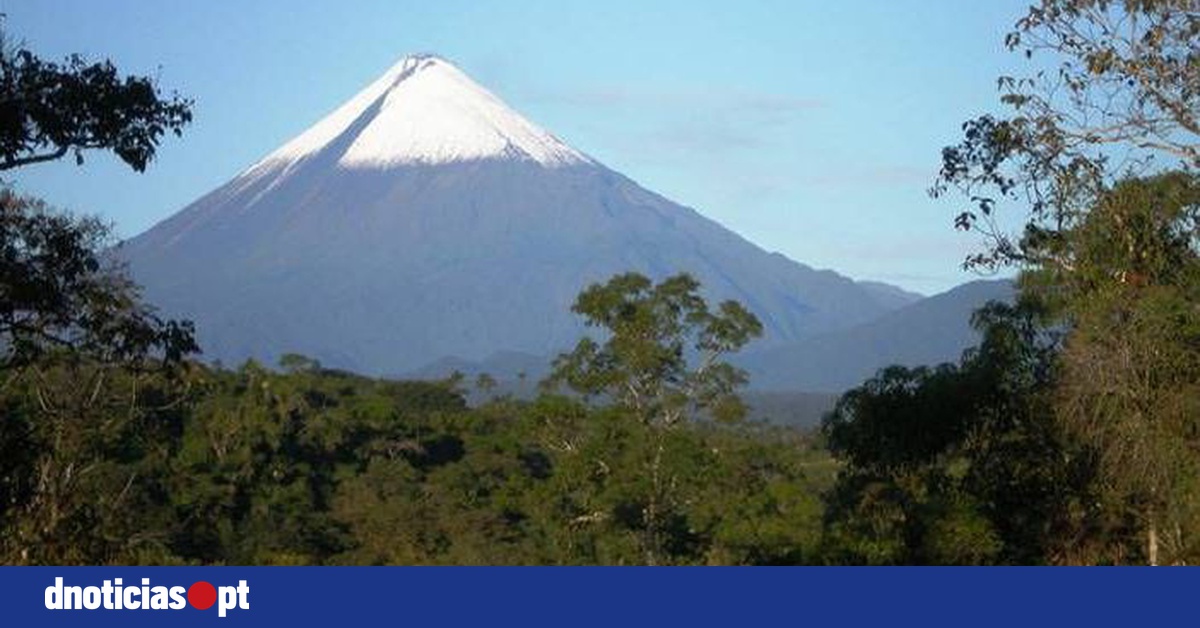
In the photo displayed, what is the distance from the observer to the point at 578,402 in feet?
77.2

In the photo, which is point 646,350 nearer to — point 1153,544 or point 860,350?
point 1153,544

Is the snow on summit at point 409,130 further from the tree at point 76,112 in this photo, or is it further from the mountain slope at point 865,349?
the tree at point 76,112

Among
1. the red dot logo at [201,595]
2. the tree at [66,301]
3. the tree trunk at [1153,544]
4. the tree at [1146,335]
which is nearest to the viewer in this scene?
the red dot logo at [201,595]

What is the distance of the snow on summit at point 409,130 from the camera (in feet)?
572

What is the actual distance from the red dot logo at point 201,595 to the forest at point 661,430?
2.74 meters

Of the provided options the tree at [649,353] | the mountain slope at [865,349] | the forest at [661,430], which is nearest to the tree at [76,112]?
the forest at [661,430]

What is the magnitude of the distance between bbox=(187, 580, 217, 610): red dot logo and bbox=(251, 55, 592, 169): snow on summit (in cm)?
16655

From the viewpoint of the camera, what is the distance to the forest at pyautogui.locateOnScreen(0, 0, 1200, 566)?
383 inches

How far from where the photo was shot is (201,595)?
22.2 feet

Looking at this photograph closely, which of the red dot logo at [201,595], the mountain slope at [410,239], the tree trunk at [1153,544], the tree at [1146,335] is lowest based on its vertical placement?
the tree trunk at [1153,544]

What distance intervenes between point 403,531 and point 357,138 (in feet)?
511

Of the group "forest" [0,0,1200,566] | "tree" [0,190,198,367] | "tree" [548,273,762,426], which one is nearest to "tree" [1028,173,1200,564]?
"forest" [0,0,1200,566]

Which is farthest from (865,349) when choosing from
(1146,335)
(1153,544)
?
(1146,335)

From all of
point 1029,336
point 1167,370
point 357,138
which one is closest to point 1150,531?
point 1167,370
